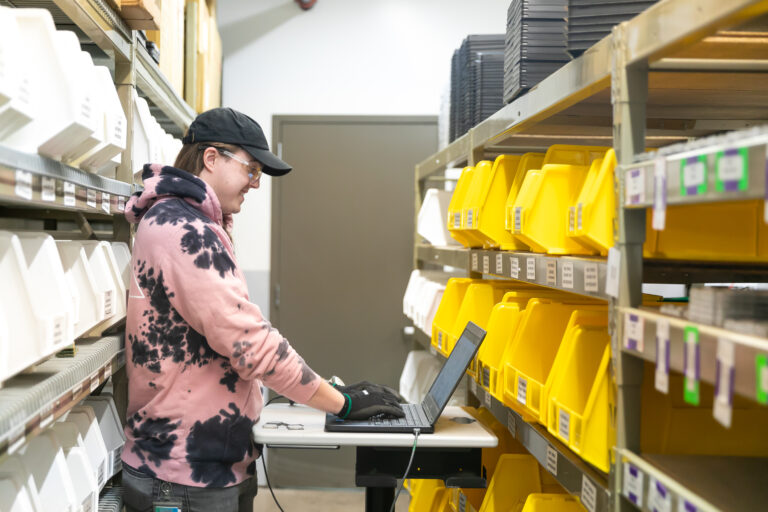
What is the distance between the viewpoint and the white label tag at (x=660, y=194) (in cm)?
129

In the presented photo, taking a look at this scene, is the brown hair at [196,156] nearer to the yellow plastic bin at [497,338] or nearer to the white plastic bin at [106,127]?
the white plastic bin at [106,127]

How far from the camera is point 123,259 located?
8.25 ft


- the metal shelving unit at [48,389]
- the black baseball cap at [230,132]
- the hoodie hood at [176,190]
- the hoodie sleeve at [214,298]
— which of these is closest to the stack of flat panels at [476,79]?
the black baseball cap at [230,132]

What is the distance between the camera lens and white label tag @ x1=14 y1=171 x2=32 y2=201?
138 centimetres

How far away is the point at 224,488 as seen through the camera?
2.13m

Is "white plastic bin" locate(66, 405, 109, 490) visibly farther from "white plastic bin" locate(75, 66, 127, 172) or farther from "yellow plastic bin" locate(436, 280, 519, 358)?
"yellow plastic bin" locate(436, 280, 519, 358)

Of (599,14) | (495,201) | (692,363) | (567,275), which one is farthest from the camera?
(495,201)

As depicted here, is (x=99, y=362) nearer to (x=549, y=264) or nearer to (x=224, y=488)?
(x=224, y=488)

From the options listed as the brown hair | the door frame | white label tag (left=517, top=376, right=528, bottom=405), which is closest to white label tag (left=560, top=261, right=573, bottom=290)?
white label tag (left=517, top=376, right=528, bottom=405)

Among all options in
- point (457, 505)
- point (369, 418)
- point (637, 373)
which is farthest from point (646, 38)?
point (457, 505)

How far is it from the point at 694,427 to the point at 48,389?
1463 millimetres

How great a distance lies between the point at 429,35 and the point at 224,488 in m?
4.19

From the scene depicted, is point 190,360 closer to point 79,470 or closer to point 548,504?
point 79,470

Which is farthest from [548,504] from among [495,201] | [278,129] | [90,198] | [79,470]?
[278,129]
